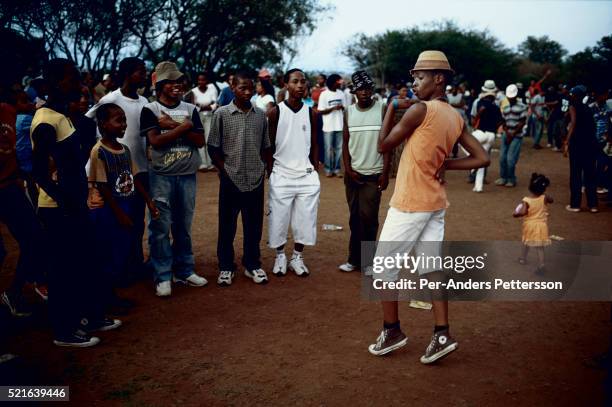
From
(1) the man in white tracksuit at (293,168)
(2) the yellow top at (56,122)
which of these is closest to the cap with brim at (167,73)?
(1) the man in white tracksuit at (293,168)

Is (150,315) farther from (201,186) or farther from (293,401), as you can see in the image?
(201,186)

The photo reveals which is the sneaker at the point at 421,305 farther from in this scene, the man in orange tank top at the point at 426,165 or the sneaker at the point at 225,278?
the sneaker at the point at 225,278

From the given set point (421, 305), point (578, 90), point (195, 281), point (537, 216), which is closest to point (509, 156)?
point (578, 90)

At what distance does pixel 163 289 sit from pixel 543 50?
301 feet

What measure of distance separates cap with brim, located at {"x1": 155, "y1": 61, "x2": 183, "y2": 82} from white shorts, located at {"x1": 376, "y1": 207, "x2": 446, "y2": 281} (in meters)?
2.50

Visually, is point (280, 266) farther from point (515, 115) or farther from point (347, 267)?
point (515, 115)

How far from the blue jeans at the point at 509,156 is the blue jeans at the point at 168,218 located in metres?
7.96

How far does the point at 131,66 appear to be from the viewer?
512cm

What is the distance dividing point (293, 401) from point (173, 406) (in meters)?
0.74

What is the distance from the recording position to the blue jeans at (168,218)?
17.0 ft

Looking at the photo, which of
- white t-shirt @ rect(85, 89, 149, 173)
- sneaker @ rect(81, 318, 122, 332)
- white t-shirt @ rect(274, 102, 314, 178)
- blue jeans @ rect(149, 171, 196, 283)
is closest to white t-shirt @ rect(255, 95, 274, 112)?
white t-shirt @ rect(274, 102, 314, 178)

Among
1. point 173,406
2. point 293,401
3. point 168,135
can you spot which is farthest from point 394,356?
point 168,135

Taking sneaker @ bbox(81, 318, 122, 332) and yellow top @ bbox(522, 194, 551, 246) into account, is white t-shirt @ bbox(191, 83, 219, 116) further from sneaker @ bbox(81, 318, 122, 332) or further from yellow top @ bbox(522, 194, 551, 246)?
sneaker @ bbox(81, 318, 122, 332)

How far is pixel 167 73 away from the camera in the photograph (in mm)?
5066
